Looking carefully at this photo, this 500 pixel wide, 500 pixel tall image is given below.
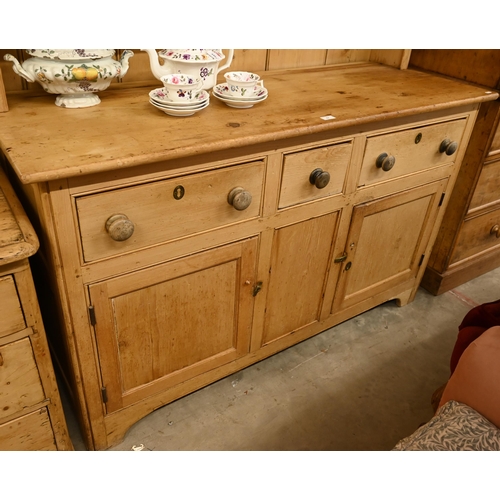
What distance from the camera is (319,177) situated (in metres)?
1.27

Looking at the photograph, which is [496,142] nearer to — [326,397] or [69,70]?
[326,397]

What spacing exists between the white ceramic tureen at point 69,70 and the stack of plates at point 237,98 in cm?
25

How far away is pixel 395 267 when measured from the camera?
1800 mm

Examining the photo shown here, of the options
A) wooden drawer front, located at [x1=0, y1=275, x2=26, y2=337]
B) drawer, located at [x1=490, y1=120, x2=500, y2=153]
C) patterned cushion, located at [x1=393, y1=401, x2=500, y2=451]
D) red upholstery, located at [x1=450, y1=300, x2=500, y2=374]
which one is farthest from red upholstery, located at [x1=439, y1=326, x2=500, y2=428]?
drawer, located at [x1=490, y1=120, x2=500, y2=153]

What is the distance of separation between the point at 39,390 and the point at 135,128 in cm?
64

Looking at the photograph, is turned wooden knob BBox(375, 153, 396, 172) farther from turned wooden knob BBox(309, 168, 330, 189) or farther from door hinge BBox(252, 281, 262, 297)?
door hinge BBox(252, 281, 262, 297)


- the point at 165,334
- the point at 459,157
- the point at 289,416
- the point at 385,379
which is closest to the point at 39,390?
the point at 165,334

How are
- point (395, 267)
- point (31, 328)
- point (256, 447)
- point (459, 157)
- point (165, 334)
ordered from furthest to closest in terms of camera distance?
point (395, 267)
point (459, 157)
point (256, 447)
point (165, 334)
point (31, 328)

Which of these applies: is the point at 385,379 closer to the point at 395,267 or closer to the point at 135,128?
the point at 395,267

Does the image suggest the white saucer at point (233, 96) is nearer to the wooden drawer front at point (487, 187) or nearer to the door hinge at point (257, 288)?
the door hinge at point (257, 288)

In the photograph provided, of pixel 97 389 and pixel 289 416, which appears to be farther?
pixel 289 416

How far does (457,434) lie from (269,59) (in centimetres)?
126

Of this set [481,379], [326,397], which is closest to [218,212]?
[481,379]

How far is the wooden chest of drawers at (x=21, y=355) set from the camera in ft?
3.00
